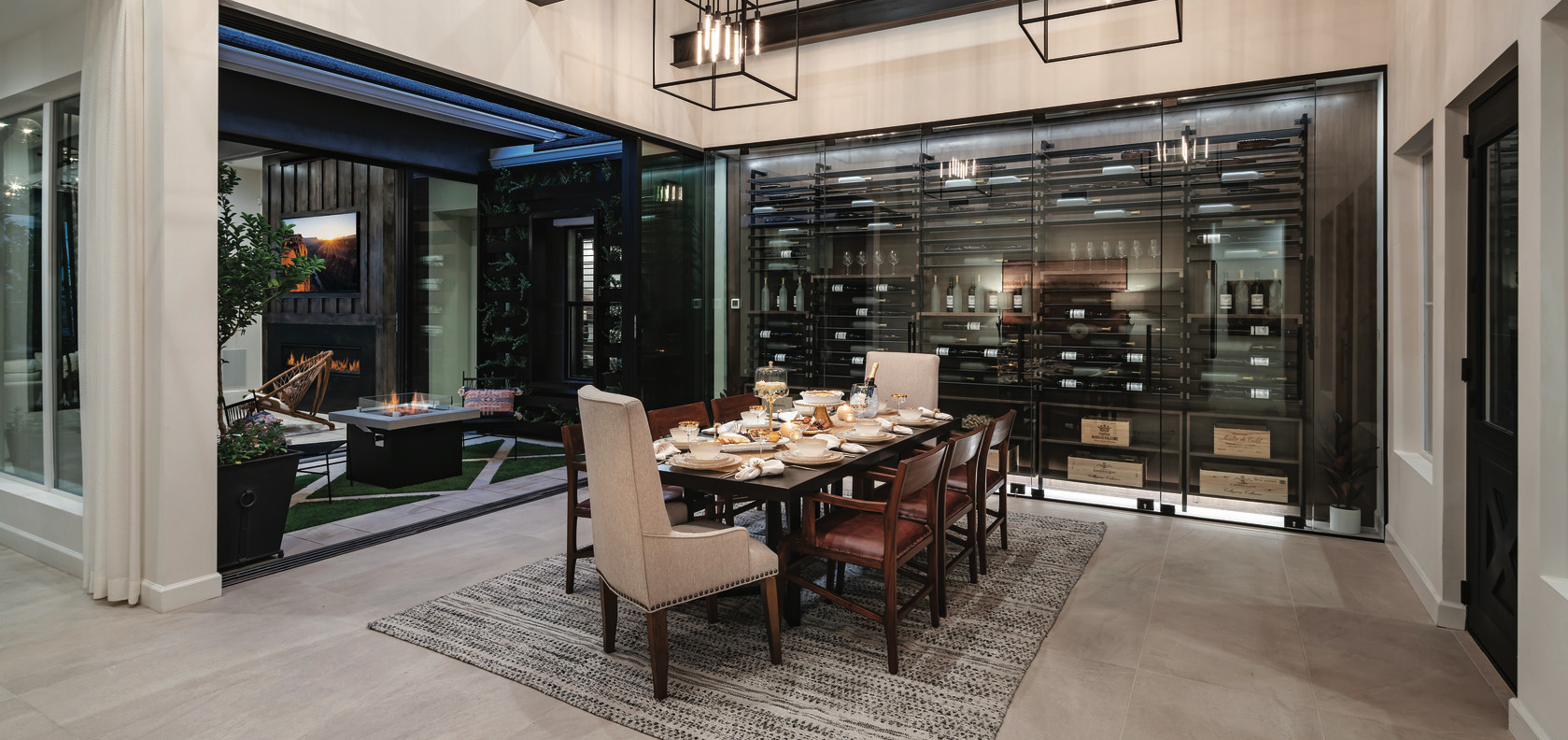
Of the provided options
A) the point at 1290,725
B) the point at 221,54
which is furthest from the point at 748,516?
the point at 221,54

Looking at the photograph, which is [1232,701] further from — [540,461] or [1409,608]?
[540,461]

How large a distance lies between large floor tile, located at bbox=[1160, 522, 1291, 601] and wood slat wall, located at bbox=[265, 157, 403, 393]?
8212 millimetres

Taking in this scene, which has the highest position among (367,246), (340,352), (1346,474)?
(367,246)

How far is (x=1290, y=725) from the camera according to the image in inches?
98.8

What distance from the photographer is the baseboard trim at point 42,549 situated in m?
3.88

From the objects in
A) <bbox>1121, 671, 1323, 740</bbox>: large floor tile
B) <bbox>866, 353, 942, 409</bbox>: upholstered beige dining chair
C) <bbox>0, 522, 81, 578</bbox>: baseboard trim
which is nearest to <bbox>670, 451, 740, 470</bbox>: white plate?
<bbox>1121, 671, 1323, 740</bbox>: large floor tile

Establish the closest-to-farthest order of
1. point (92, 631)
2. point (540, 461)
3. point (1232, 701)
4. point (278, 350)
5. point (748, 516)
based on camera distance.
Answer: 1. point (1232, 701)
2. point (92, 631)
3. point (748, 516)
4. point (540, 461)
5. point (278, 350)

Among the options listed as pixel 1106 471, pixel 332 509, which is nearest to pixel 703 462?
pixel 332 509

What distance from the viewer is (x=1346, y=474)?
187 inches

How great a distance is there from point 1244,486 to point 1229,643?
2358 millimetres

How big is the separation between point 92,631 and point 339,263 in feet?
22.9

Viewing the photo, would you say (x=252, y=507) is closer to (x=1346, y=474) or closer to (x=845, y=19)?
(x=845, y=19)

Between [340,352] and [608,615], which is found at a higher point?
[340,352]

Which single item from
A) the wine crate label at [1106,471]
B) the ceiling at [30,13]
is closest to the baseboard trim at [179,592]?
the ceiling at [30,13]
